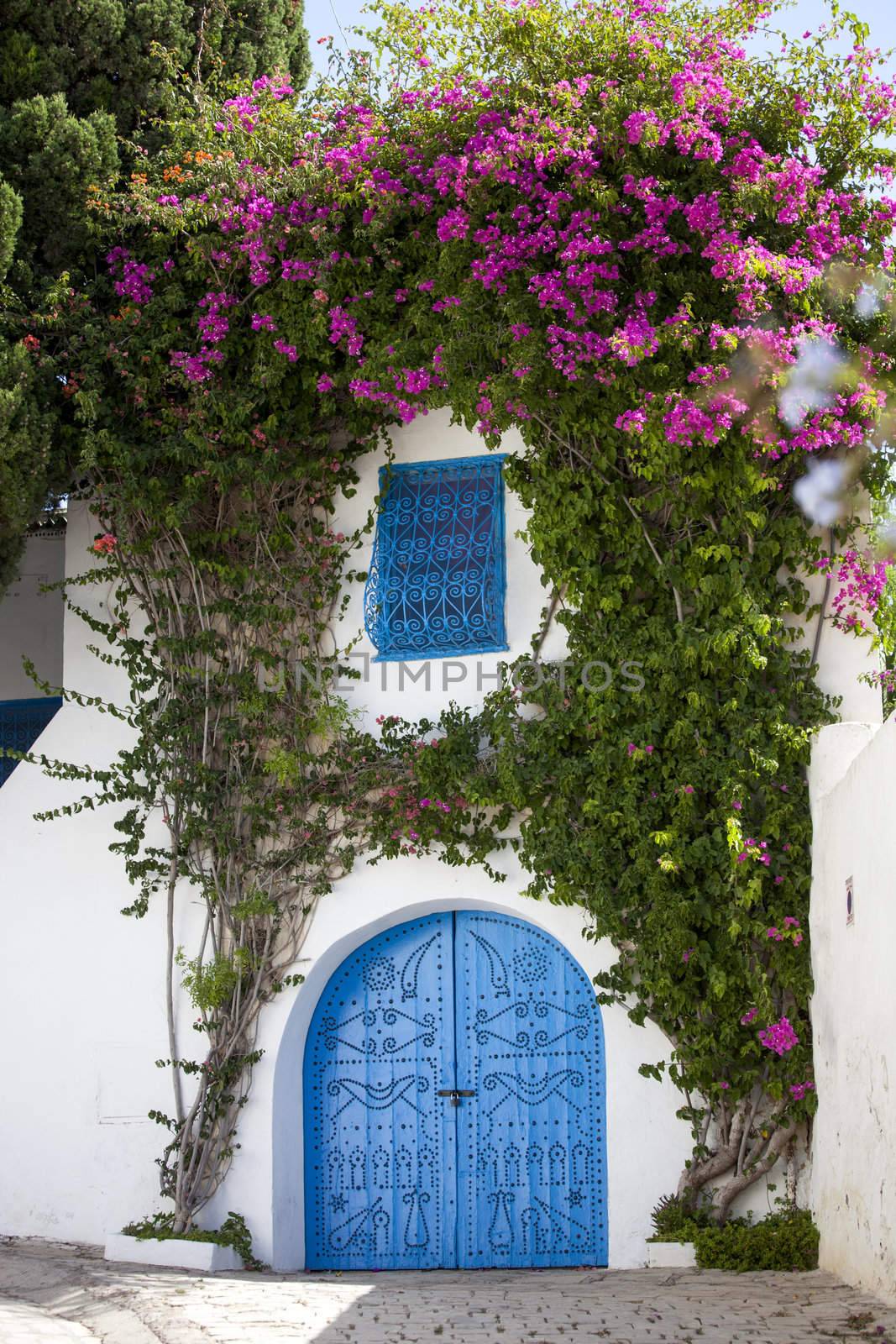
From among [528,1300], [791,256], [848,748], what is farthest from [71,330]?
[528,1300]

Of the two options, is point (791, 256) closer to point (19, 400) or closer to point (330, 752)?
point (330, 752)

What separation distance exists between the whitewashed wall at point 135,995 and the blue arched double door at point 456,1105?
0.58 feet

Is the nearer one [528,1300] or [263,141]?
[528,1300]

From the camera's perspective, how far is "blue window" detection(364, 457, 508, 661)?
7879 millimetres

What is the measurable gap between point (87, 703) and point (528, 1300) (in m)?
4.03

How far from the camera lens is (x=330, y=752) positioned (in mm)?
7785

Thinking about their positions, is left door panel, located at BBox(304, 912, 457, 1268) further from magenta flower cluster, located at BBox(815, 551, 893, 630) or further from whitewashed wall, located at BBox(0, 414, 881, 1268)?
magenta flower cluster, located at BBox(815, 551, 893, 630)

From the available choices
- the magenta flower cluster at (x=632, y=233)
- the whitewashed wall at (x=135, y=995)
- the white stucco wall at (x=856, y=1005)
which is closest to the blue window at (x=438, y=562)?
the whitewashed wall at (x=135, y=995)

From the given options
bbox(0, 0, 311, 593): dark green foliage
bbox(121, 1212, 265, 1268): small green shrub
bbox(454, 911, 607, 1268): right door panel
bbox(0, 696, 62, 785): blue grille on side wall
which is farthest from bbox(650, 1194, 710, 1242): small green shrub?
bbox(0, 696, 62, 785): blue grille on side wall

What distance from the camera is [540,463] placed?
301 inches

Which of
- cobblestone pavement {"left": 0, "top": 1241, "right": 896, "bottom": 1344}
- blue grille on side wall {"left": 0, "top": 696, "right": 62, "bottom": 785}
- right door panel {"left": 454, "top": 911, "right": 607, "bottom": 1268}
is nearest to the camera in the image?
cobblestone pavement {"left": 0, "top": 1241, "right": 896, "bottom": 1344}

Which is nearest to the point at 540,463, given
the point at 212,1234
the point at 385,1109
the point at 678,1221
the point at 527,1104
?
the point at 527,1104

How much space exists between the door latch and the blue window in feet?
7.42

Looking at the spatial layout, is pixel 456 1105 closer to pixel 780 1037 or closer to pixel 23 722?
pixel 780 1037
